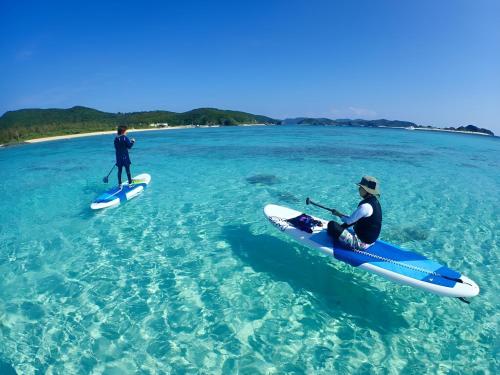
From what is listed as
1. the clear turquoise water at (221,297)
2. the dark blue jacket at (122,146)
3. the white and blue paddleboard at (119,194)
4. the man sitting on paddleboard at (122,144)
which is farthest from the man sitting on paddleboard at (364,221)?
the dark blue jacket at (122,146)

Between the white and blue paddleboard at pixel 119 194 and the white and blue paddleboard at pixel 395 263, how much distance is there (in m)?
8.70

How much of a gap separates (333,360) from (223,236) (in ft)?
19.0

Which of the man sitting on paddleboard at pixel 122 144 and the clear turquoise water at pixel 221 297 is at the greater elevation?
the man sitting on paddleboard at pixel 122 144

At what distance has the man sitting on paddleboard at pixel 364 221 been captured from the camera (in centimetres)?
695

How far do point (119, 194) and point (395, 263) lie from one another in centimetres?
1206

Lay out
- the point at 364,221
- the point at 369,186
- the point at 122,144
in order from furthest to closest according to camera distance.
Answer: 1. the point at 122,144
2. the point at 364,221
3. the point at 369,186

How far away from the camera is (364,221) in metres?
7.24

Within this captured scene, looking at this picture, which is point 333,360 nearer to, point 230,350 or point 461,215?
point 230,350

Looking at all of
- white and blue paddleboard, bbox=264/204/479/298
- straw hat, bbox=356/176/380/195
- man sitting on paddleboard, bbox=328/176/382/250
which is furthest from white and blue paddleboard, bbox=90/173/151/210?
straw hat, bbox=356/176/380/195

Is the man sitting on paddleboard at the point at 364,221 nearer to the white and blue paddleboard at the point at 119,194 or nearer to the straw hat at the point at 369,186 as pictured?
the straw hat at the point at 369,186

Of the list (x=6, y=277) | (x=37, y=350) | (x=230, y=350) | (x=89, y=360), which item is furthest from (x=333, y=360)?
(x=6, y=277)

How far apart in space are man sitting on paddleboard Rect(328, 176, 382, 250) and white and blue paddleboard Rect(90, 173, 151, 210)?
397 inches

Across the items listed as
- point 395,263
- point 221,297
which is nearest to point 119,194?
point 221,297

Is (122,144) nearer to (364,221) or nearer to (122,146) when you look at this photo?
(122,146)
